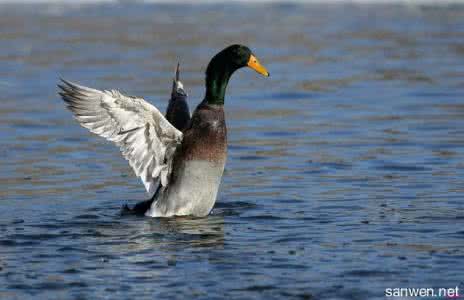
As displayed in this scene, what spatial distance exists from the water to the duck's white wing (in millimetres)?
539

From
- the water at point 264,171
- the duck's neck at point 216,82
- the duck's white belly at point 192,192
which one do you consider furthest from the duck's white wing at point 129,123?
the water at point 264,171

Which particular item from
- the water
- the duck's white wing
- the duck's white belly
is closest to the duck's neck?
the duck's white wing

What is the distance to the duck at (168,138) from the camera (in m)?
8.46

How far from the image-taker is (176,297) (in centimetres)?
613

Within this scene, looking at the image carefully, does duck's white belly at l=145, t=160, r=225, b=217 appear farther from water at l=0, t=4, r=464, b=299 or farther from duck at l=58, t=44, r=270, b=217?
water at l=0, t=4, r=464, b=299

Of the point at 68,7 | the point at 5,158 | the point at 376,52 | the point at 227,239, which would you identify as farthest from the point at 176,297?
the point at 68,7

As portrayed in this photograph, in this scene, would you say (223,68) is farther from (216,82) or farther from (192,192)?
(192,192)

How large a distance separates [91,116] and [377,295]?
10.9 ft

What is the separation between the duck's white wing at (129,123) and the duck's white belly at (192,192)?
0.22m

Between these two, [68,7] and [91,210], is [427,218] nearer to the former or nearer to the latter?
[91,210]

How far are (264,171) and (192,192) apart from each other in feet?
7.04

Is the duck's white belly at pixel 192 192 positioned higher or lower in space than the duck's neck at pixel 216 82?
lower

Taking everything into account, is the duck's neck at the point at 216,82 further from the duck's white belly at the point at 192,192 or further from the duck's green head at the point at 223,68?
the duck's white belly at the point at 192,192

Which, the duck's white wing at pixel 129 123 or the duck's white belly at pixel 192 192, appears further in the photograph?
the duck's white belly at pixel 192 192
